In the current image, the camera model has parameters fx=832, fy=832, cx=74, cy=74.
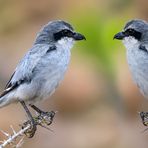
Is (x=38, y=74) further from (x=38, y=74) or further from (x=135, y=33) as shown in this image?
(x=135, y=33)

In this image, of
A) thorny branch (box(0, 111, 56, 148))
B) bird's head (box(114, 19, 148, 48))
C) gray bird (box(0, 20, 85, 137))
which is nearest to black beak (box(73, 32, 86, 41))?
gray bird (box(0, 20, 85, 137))

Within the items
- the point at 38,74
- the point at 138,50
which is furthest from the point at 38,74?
the point at 138,50

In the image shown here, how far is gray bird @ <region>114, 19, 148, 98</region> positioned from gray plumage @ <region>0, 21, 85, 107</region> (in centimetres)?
46

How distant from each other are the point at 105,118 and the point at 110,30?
270cm

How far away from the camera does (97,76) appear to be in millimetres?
11047

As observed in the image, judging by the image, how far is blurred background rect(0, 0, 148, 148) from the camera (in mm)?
10336

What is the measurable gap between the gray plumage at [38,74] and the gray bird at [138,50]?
46 cm

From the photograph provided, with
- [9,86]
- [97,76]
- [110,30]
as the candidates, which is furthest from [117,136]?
[9,86]

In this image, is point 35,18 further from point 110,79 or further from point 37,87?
point 37,87

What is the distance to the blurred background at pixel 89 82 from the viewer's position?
10336mm

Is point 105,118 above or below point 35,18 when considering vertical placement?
below

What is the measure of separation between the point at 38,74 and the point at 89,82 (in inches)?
246

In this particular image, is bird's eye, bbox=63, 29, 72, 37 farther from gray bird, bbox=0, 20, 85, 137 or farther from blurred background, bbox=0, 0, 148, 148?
blurred background, bbox=0, 0, 148, 148

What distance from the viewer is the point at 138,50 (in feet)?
25.0
